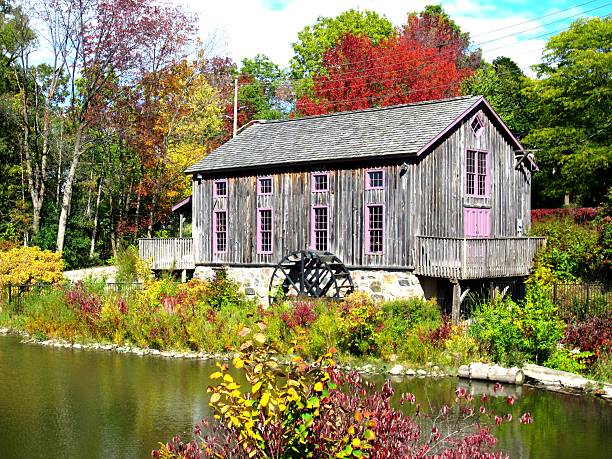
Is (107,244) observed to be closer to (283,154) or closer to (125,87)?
(125,87)

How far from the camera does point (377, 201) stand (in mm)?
26078

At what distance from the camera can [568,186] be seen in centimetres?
3847

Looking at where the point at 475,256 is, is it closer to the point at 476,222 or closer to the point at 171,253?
the point at 476,222

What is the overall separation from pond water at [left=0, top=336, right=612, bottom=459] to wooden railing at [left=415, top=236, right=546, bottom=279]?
17.9 feet

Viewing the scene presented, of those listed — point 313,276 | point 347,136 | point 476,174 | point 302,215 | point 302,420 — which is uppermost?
point 347,136

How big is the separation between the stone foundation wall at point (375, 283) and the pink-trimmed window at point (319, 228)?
1693mm

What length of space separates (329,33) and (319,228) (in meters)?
34.2

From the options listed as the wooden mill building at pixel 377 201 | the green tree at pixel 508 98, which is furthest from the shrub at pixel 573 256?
the green tree at pixel 508 98

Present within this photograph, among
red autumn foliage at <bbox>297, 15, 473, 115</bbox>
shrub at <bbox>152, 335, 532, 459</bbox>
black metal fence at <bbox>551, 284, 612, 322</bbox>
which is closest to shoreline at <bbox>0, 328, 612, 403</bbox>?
black metal fence at <bbox>551, 284, 612, 322</bbox>

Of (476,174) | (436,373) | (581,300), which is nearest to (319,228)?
(476,174)

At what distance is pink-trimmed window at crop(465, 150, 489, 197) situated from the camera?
87.9 feet

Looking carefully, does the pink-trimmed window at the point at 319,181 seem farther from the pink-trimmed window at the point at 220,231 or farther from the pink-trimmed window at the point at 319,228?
Answer: the pink-trimmed window at the point at 220,231

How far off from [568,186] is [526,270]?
15303 mm

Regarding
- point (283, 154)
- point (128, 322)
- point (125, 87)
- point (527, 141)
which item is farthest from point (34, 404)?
point (527, 141)
